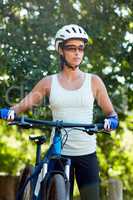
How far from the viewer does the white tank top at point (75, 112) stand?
3971mm

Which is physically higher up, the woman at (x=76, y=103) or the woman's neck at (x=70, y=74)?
the woman's neck at (x=70, y=74)

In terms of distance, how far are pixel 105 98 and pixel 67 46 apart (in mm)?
469

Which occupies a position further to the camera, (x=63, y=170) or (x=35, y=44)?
(x=35, y=44)

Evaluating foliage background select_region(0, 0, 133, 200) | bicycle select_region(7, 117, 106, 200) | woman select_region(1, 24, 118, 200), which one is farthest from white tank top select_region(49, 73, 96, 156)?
foliage background select_region(0, 0, 133, 200)

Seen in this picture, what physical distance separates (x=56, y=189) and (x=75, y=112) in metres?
0.65

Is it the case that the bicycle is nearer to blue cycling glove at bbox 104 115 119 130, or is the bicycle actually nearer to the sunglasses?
blue cycling glove at bbox 104 115 119 130

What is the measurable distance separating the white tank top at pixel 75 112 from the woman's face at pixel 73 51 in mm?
222

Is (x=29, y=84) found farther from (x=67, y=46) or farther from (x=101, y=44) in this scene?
(x=67, y=46)

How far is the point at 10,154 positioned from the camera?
14.9 meters

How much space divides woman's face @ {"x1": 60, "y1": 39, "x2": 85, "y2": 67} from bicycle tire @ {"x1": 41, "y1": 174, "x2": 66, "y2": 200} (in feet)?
2.90

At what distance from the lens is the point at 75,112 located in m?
3.99

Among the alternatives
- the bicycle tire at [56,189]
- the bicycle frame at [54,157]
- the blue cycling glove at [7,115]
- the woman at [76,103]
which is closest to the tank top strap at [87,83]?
the woman at [76,103]

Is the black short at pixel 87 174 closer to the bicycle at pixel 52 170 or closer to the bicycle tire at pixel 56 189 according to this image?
the bicycle at pixel 52 170

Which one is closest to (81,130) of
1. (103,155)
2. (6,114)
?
(6,114)
